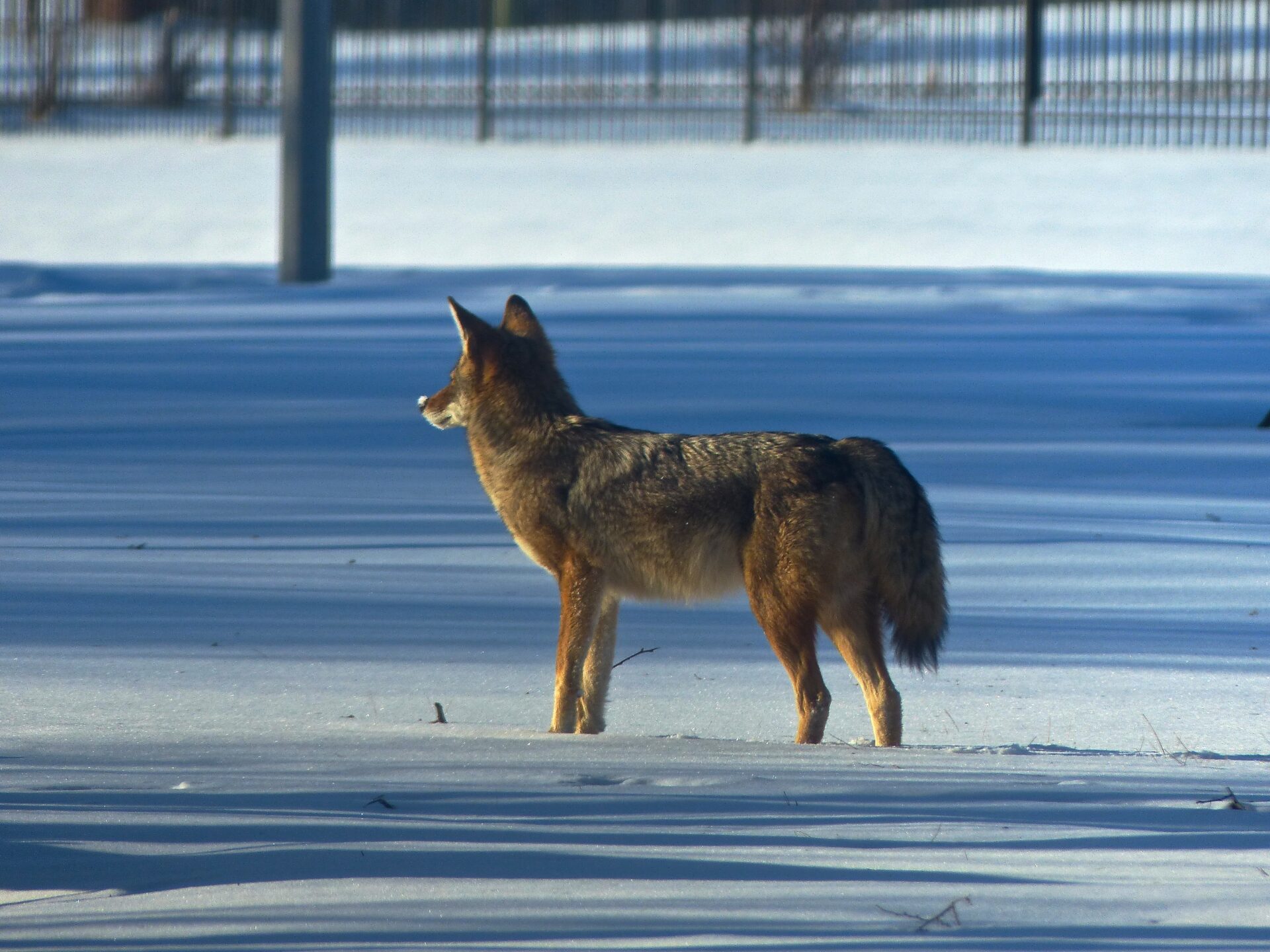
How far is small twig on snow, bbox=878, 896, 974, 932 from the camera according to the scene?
3.08 meters

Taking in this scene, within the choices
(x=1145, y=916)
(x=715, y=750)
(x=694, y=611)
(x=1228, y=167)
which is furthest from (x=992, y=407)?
(x=1228, y=167)

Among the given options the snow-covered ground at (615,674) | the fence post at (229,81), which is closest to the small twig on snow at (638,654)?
the snow-covered ground at (615,674)

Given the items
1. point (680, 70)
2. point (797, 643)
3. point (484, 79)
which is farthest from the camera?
point (680, 70)

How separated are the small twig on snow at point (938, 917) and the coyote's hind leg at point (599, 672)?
2054mm

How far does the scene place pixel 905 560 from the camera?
16.4 ft

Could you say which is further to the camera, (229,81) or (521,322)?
(229,81)

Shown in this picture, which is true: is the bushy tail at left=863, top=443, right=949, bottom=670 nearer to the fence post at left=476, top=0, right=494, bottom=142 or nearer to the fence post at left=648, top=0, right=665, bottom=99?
the fence post at left=476, top=0, right=494, bottom=142

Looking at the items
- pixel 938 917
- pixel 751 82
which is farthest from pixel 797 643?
pixel 751 82

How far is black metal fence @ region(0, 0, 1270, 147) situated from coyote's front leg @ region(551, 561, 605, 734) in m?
18.0

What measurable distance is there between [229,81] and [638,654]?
21.3 meters

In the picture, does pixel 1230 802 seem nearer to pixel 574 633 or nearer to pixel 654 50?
pixel 574 633

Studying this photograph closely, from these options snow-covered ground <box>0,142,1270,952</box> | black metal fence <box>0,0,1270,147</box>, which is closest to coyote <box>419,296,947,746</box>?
snow-covered ground <box>0,142,1270,952</box>

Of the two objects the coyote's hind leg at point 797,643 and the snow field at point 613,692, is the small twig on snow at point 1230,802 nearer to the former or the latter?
the snow field at point 613,692

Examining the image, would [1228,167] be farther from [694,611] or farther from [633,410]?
[694,611]
